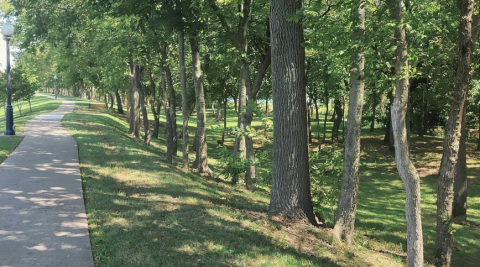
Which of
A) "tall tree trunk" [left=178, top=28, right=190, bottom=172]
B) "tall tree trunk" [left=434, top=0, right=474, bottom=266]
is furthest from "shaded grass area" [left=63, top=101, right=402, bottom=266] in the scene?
"tall tree trunk" [left=178, top=28, right=190, bottom=172]

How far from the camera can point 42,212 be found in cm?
625

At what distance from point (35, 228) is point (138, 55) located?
1059 centimetres

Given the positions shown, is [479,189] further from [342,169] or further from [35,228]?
[35,228]

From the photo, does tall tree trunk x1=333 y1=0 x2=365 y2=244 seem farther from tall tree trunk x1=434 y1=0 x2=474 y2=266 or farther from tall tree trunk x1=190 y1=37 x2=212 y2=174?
tall tree trunk x1=190 y1=37 x2=212 y2=174

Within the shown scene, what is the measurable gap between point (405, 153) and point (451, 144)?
2070 mm

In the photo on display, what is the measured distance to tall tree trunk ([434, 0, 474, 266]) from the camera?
735cm

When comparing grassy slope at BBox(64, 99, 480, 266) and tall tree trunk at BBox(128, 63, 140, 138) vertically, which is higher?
tall tree trunk at BBox(128, 63, 140, 138)

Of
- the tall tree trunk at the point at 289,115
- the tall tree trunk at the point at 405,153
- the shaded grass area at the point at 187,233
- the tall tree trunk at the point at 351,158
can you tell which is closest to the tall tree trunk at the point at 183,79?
the shaded grass area at the point at 187,233

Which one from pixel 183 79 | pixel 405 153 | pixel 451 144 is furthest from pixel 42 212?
pixel 451 144

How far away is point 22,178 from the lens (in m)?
8.35

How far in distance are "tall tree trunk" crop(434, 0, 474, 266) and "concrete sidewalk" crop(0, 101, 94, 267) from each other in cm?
650

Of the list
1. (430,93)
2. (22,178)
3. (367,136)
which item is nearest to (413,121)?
(367,136)

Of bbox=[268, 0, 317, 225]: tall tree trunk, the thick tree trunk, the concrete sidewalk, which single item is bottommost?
the thick tree trunk

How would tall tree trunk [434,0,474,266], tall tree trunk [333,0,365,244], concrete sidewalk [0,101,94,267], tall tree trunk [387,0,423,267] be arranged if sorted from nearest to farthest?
concrete sidewalk [0,101,94,267], tall tree trunk [387,0,423,267], tall tree trunk [333,0,365,244], tall tree trunk [434,0,474,266]
